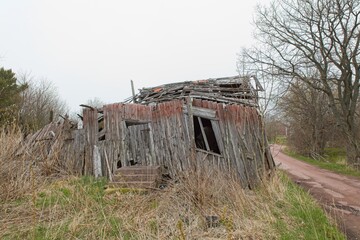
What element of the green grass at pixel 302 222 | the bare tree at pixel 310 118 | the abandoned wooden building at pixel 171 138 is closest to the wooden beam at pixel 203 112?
the abandoned wooden building at pixel 171 138

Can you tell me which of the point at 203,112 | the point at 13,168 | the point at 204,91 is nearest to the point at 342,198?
the point at 203,112

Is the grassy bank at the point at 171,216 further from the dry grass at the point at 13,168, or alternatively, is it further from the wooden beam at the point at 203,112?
the wooden beam at the point at 203,112

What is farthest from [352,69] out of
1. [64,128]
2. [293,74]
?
[64,128]

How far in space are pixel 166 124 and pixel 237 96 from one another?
3800 millimetres

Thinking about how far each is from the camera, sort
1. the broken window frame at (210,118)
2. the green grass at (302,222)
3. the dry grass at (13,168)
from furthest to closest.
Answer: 1. the broken window frame at (210,118)
2. the dry grass at (13,168)
3. the green grass at (302,222)

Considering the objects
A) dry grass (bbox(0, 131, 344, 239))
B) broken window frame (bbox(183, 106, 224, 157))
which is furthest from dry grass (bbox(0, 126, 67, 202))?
broken window frame (bbox(183, 106, 224, 157))

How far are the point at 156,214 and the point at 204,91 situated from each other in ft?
25.0

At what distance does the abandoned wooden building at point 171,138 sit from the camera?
8875 millimetres

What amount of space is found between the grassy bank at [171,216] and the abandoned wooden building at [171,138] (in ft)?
8.49

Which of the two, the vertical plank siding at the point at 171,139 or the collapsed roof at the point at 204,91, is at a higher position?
the collapsed roof at the point at 204,91

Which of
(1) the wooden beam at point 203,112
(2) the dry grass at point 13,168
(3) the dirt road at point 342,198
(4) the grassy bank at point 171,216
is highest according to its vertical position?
(1) the wooden beam at point 203,112

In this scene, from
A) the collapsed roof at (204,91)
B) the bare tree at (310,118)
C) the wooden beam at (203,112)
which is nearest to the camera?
the wooden beam at (203,112)

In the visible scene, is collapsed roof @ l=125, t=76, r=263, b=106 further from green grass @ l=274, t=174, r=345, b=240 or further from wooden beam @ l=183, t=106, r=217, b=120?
green grass @ l=274, t=174, r=345, b=240

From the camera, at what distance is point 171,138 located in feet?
30.3
